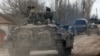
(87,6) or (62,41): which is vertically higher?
(62,41)

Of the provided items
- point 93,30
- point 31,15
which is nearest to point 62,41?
point 31,15

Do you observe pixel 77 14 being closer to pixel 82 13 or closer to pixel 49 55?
pixel 82 13

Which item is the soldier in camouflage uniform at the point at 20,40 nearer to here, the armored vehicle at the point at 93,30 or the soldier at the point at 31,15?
the soldier at the point at 31,15

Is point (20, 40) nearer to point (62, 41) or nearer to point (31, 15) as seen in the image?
point (62, 41)

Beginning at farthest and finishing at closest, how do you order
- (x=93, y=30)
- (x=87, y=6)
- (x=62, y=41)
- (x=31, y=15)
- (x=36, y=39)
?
(x=87, y=6) → (x=93, y=30) → (x=31, y=15) → (x=62, y=41) → (x=36, y=39)

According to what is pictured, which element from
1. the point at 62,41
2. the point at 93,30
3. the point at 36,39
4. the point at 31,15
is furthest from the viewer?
the point at 93,30

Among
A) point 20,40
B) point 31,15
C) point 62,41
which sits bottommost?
point 62,41

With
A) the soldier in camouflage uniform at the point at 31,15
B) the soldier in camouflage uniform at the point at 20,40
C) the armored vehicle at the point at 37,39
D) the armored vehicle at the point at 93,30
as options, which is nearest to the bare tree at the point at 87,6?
the armored vehicle at the point at 93,30

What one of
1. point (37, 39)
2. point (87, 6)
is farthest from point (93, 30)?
point (37, 39)

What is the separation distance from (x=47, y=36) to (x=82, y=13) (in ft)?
140

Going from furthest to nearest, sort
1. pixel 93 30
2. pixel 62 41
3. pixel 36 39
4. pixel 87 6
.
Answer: pixel 87 6
pixel 93 30
pixel 62 41
pixel 36 39

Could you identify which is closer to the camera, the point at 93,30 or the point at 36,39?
the point at 36,39

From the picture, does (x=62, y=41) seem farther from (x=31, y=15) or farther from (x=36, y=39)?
(x=31, y=15)

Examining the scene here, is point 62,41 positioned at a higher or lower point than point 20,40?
lower
